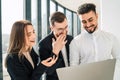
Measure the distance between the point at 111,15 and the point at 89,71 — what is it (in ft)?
4.56

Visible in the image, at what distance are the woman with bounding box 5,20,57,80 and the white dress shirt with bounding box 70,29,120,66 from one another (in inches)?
8.5

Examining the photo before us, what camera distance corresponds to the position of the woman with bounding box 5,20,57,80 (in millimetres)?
1597

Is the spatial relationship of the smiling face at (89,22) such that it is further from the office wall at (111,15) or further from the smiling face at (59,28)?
the office wall at (111,15)

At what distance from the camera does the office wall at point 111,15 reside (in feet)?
8.23

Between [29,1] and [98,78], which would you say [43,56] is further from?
[29,1]

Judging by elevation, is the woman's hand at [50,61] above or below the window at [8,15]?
below

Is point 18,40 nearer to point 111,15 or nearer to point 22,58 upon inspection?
point 22,58

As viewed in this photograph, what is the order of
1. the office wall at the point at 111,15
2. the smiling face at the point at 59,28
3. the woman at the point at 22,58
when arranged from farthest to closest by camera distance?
1. the office wall at the point at 111,15
2. the smiling face at the point at 59,28
3. the woman at the point at 22,58

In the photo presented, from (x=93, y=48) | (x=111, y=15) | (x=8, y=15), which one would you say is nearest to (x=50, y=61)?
(x=93, y=48)

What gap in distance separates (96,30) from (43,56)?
1.54ft

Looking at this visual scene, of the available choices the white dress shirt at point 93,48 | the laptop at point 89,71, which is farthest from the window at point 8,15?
the laptop at point 89,71

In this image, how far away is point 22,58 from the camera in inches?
64.4

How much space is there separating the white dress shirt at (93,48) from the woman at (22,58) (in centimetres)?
22

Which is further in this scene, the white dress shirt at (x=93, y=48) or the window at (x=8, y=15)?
the window at (x=8, y=15)
